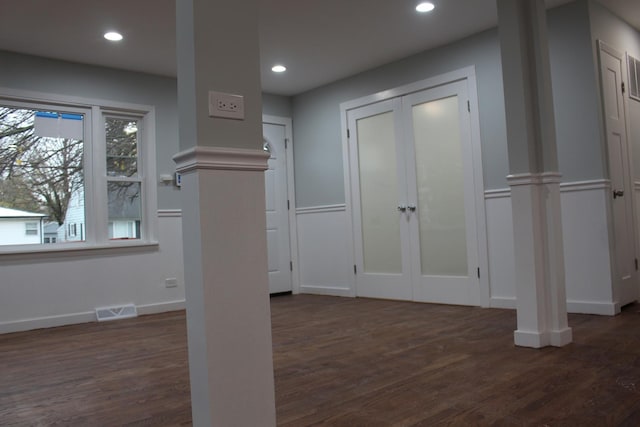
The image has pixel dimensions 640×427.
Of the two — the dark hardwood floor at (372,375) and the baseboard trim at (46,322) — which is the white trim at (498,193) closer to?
the dark hardwood floor at (372,375)

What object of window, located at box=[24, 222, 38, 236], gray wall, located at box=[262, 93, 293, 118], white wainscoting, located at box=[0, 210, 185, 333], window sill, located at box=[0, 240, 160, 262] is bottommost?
white wainscoting, located at box=[0, 210, 185, 333]

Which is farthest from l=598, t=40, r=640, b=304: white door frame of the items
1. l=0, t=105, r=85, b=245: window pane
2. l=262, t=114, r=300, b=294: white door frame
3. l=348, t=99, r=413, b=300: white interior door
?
l=0, t=105, r=85, b=245: window pane

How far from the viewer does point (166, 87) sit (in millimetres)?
5188

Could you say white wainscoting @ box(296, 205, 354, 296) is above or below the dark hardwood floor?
above

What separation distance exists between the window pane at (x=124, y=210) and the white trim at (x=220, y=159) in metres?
3.66

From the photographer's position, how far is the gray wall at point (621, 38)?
3878 millimetres

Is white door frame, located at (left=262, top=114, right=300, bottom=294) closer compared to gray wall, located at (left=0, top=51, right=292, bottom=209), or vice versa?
gray wall, located at (left=0, top=51, right=292, bottom=209)

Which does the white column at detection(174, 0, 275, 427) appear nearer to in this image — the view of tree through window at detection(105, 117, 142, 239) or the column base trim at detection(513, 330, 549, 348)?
the column base trim at detection(513, 330, 549, 348)

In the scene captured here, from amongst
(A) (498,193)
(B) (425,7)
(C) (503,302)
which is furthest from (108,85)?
(C) (503,302)

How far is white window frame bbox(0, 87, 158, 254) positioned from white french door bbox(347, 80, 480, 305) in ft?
6.94

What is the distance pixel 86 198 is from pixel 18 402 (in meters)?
2.67

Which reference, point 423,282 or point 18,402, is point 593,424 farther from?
point 423,282

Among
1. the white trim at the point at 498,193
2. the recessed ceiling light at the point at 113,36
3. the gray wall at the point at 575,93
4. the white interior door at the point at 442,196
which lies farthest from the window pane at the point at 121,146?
the gray wall at the point at 575,93

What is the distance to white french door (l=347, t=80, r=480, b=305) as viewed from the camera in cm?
446
